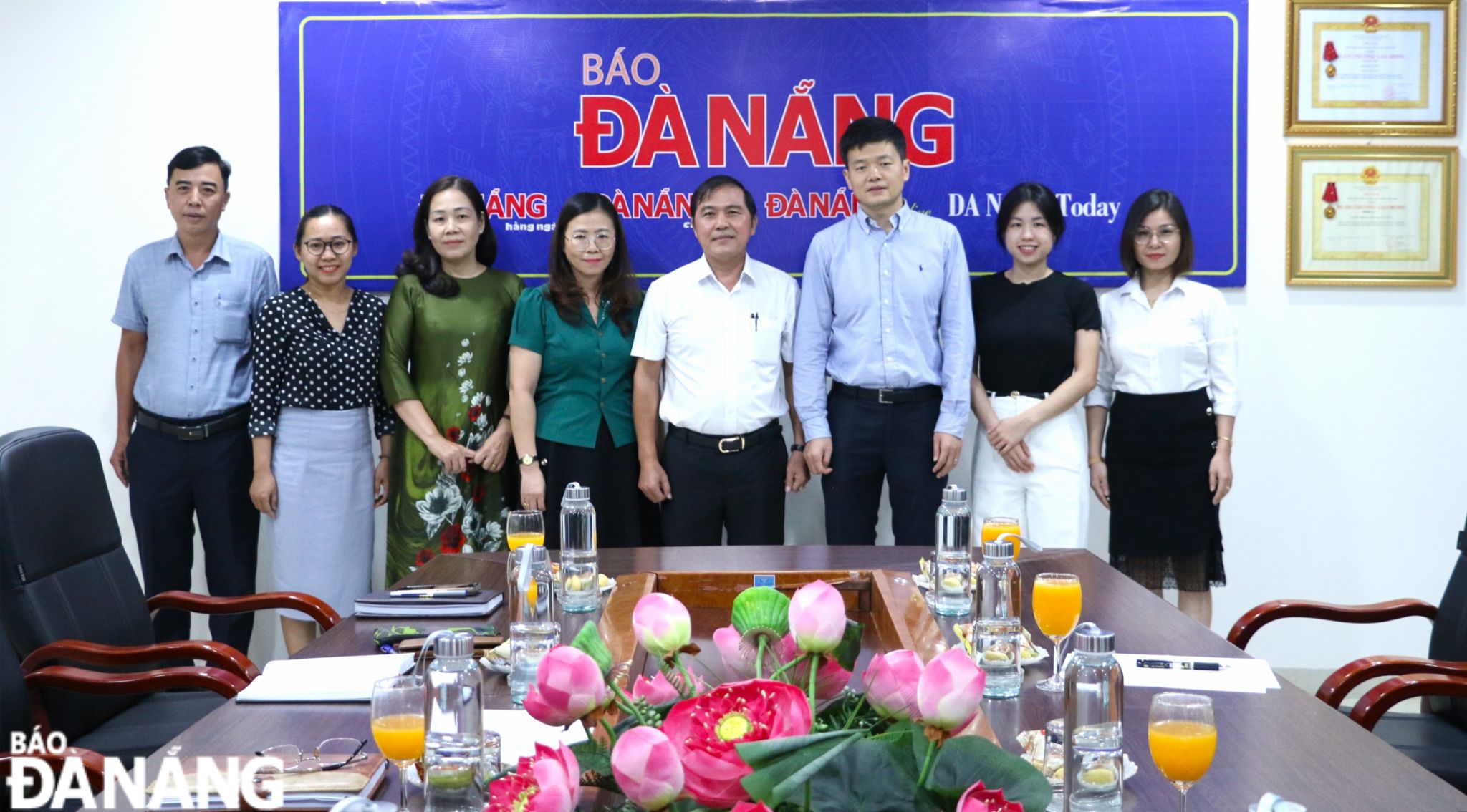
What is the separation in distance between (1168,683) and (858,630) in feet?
3.02

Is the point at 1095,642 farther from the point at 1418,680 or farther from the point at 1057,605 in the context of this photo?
the point at 1418,680

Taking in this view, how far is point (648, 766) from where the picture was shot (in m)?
0.91

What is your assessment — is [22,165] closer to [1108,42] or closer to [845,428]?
[845,428]

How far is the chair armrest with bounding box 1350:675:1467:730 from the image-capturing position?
6.97ft

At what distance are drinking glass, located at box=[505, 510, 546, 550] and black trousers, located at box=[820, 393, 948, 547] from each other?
5.54 ft

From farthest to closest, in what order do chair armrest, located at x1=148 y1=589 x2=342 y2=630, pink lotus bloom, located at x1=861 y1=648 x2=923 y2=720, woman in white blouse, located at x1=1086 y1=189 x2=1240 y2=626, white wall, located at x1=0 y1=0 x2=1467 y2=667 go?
white wall, located at x1=0 y1=0 x2=1467 y2=667 < woman in white blouse, located at x1=1086 y1=189 x2=1240 y2=626 < chair armrest, located at x1=148 y1=589 x2=342 y2=630 < pink lotus bloom, located at x1=861 y1=648 x2=923 y2=720

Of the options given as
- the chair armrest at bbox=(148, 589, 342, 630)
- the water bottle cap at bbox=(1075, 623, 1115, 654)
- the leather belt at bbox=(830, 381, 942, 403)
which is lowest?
the chair armrest at bbox=(148, 589, 342, 630)

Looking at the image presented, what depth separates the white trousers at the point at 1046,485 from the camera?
13.2 feet

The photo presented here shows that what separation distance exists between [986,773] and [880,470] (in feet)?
10.2

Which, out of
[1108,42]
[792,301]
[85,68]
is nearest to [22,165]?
[85,68]

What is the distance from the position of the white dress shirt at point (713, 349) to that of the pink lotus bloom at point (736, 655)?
2.77 meters

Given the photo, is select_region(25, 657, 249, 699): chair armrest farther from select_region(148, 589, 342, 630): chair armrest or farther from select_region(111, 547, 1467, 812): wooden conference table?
select_region(148, 589, 342, 630): chair armrest

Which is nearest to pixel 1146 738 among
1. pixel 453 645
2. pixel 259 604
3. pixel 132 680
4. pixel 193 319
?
pixel 453 645

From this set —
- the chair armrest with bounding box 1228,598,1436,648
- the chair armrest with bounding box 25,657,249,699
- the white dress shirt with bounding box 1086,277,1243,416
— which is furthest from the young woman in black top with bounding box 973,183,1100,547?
the chair armrest with bounding box 25,657,249,699
